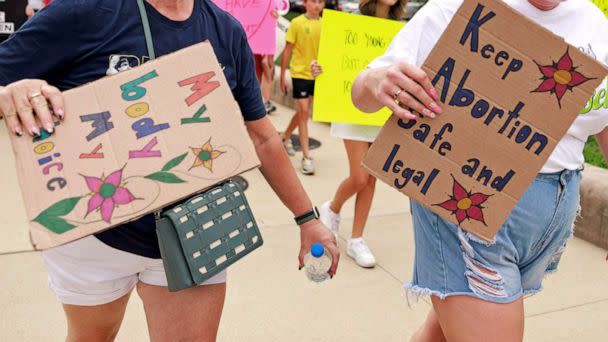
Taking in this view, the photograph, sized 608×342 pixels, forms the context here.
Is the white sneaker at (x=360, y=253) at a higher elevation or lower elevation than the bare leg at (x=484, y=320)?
lower

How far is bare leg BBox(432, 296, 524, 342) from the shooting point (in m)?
1.89

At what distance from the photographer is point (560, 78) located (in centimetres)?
169

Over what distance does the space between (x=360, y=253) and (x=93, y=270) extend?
2.52 m

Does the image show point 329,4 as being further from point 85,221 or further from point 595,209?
point 85,221

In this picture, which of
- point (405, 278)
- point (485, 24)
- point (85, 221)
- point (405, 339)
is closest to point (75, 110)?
point (85, 221)

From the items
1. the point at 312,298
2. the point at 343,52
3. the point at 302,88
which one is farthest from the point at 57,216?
the point at 302,88

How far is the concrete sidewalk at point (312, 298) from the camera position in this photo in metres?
3.34

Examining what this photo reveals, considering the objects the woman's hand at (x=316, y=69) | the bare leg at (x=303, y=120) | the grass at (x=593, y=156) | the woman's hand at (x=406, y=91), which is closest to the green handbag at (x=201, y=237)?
the woman's hand at (x=406, y=91)

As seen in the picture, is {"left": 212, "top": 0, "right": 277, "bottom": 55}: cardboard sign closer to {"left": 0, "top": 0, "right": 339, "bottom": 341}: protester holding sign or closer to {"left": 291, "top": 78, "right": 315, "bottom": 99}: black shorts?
{"left": 291, "top": 78, "right": 315, "bottom": 99}: black shorts

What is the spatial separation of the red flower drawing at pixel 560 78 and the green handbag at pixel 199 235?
88 cm

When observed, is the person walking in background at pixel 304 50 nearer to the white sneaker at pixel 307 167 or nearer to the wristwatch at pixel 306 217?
the white sneaker at pixel 307 167

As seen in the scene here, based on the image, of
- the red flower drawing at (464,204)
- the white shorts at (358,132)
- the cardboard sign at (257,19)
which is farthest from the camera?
the cardboard sign at (257,19)

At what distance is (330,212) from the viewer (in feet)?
14.6

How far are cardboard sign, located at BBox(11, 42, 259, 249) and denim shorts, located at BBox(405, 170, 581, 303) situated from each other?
0.67m
